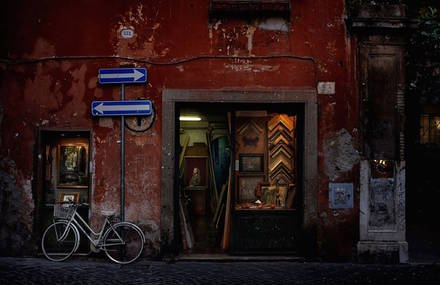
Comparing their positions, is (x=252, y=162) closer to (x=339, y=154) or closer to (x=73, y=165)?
(x=339, y=154)

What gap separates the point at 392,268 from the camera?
27.6ft

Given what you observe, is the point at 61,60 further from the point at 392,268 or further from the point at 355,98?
the point at 392,268

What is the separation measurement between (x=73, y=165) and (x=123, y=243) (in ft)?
6.31

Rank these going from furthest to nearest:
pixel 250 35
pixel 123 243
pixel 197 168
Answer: pixel 197 168
pixel 250 35
pixel 123 243

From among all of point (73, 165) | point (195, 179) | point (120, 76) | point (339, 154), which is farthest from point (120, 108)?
point (195, 179)

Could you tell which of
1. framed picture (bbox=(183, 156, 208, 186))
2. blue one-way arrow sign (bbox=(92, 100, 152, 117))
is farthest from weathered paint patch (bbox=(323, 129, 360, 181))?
framed picture (bbox=(183, 156, 208, 186))

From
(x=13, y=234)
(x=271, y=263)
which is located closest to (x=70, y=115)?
(x=13, y=234)

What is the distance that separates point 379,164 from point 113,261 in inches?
206

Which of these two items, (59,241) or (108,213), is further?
(108,213)

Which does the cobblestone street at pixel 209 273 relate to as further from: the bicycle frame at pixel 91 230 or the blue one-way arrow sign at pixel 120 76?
the blue one-way arrow sign at pixel 120 76

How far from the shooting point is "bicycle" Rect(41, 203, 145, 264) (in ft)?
28.6

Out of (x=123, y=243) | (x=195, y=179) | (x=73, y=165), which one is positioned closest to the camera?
(x=123, y=243)

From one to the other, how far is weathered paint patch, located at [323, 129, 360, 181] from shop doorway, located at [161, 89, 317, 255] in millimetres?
268

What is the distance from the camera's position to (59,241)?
8828 millimetres
